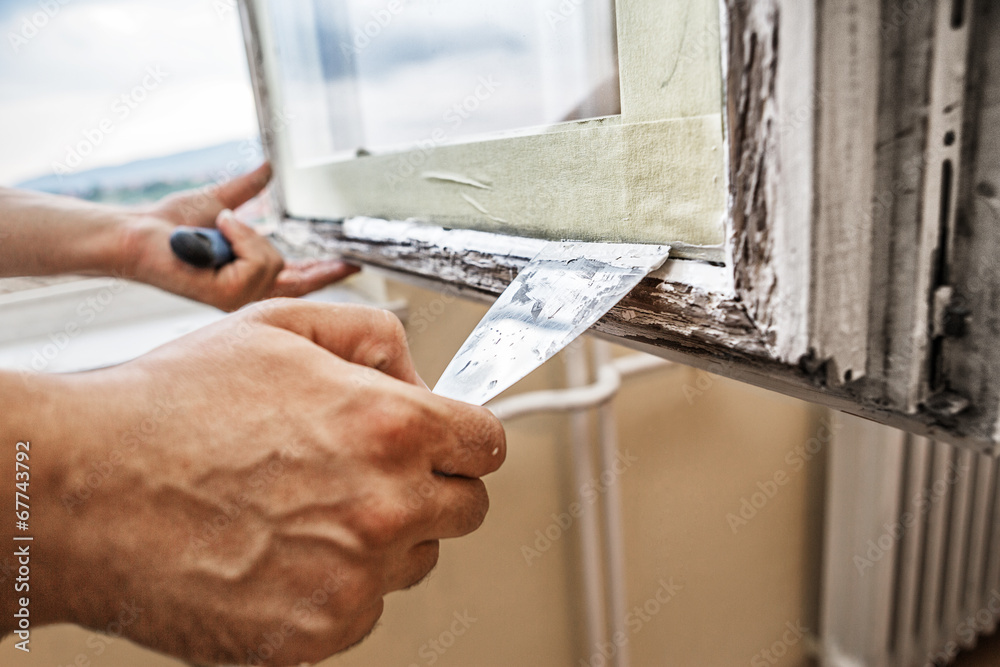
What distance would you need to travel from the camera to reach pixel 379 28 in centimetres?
53

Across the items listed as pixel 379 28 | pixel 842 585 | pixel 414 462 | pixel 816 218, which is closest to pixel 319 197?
pixel 379 28

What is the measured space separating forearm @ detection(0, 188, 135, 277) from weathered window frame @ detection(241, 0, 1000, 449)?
67 cm

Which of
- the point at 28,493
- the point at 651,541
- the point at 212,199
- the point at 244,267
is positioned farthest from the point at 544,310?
the point at 651,541

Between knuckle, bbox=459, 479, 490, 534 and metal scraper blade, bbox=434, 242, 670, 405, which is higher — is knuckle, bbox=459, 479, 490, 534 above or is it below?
below

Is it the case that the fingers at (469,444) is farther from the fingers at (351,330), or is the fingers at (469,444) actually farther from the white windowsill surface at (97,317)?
the white windowsill surface at (97,317)

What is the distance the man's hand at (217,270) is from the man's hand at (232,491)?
362mm

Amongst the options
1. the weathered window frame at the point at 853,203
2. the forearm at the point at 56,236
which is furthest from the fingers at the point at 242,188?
the weathered window frame at the point at 853,203

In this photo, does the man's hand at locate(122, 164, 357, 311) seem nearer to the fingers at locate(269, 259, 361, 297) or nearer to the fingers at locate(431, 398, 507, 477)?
the fingers at locate(269, 259, 361, 297)

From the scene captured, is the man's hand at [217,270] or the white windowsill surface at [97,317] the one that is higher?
the man's hand at [217,270]

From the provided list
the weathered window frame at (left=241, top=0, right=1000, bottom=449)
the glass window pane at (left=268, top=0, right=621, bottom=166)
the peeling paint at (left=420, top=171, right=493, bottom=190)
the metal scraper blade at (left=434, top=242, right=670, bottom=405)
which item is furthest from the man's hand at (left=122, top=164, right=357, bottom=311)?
the weathered window frame at (left=241, top=0, right=1000, bottom=449)

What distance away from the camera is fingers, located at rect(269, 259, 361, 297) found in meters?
0.71

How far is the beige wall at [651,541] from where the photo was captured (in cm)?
83

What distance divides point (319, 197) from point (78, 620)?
0.50 metres

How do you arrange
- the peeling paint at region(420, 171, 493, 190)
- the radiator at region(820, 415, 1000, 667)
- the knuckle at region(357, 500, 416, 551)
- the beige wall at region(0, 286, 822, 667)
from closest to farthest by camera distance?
the knuckle at region(357, 500, 416, 551) → the peeling paint at region(420, 171, 493, 190) → the beige wall at region(0, 286, 822, 667) → the radiator at region(820, 415, 1000, 667)
